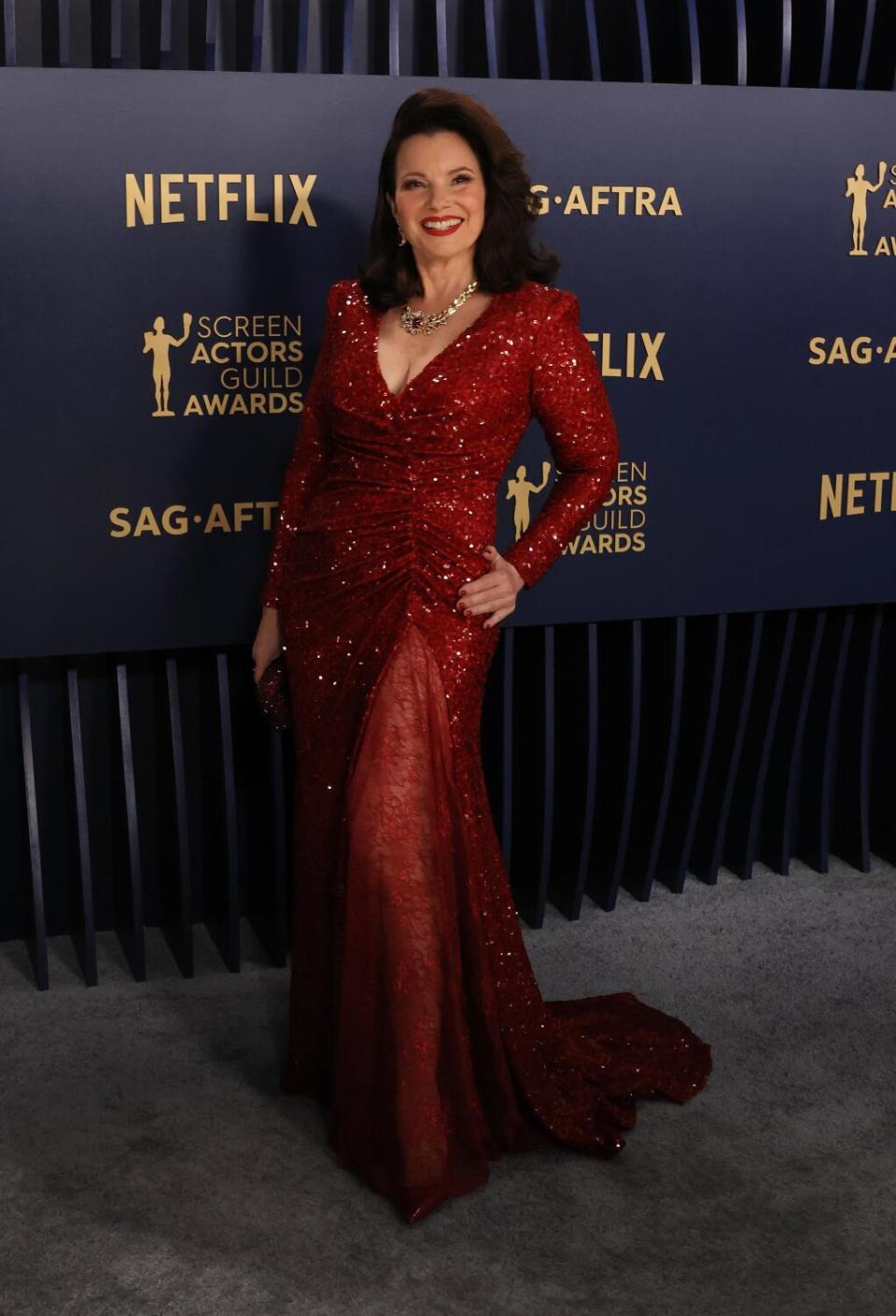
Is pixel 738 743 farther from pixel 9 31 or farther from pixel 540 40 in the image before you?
pixel 9 31

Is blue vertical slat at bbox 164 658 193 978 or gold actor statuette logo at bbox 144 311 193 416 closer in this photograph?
gold actor statuette logo at bbox 144 311 193 416

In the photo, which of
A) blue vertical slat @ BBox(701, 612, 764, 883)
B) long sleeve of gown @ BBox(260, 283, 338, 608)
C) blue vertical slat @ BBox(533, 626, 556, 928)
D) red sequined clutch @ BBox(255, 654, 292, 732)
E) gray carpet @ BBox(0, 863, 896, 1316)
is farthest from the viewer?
blue vertical slat @ BBox(701, 612, 764, 883)

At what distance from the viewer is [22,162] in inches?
121

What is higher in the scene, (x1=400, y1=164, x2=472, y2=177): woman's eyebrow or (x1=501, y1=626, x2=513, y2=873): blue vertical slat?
(x1=400, y1=164, x2=472, y2=177): woman's eyebrow

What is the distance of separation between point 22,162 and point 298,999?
1684 mm

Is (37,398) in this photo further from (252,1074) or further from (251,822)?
(252,1074)

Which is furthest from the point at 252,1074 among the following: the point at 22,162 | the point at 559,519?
the point at 22,162

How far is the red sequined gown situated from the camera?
2650 millimetres

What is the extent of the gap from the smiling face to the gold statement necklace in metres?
0.07

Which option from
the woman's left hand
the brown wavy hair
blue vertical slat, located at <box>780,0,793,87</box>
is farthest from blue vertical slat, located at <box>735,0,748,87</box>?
the woman's left hand

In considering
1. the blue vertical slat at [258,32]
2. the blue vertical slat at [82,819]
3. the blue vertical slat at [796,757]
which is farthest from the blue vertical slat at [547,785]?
the blue vertical slat at [258,32]

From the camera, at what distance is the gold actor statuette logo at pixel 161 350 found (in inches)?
127

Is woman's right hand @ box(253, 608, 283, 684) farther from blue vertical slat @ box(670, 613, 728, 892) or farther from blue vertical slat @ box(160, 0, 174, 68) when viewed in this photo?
blue vertical slat @ box(670, 613, 728, 892)

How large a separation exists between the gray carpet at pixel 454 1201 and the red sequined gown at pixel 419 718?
0.40 ft
